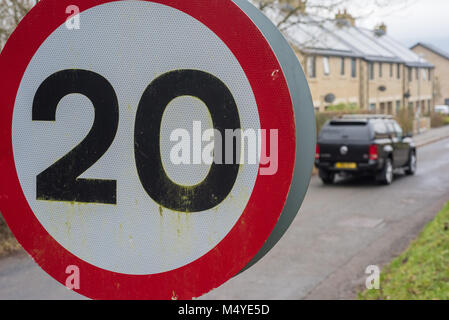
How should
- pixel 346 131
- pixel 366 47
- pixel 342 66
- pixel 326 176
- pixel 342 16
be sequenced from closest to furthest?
pixel 342 16 < pixel 346 131 < pixel 326 176 < pixel 342 66 < pixel 366 47

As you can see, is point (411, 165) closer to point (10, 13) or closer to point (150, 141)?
point (10, 13)

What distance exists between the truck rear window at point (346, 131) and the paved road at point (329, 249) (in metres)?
1.33

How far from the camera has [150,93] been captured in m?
1.33

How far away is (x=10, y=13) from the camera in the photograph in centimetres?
897

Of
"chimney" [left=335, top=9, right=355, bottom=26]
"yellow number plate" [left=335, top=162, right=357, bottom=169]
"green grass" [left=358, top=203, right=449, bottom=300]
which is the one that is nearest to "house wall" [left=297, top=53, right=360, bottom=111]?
"yellow number plate" [left=335, top=162, right=357, bottom=169]

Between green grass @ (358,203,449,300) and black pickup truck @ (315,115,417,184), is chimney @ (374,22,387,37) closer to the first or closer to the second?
black pickup truck @ (315,115,417,184)

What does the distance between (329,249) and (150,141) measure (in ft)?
24.6

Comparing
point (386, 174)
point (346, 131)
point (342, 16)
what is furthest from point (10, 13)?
point (386, 174)

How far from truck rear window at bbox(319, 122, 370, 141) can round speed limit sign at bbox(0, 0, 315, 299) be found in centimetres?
1367

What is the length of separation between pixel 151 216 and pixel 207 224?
15 cm

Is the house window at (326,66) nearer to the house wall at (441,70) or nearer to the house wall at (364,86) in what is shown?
the house wall at (364,86)

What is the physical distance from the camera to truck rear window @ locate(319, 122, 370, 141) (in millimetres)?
14523

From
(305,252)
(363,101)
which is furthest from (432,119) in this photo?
(305,252)
